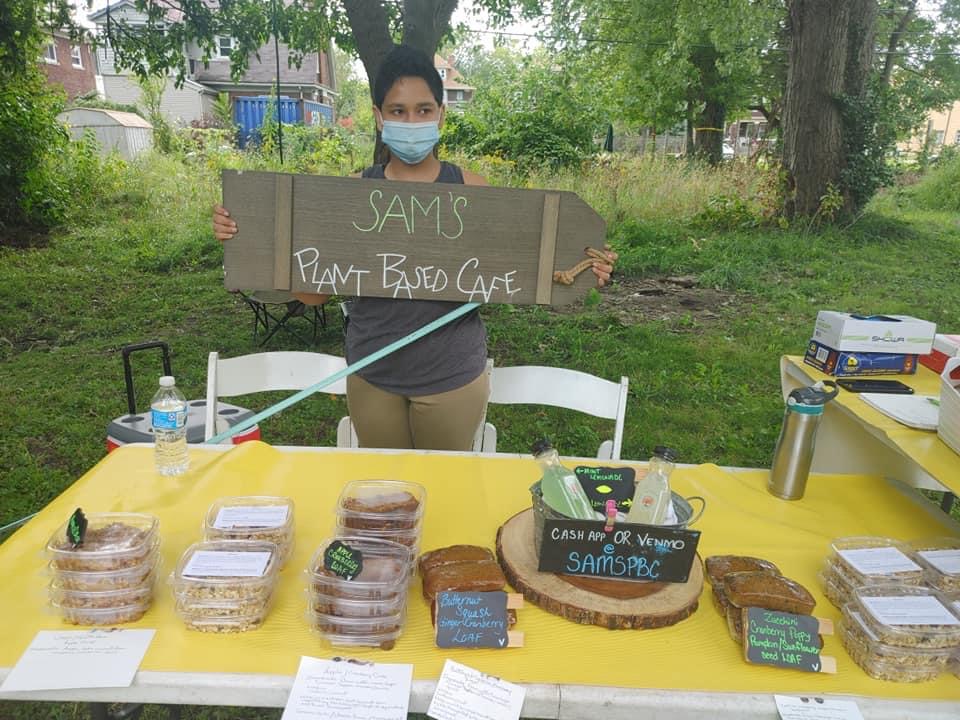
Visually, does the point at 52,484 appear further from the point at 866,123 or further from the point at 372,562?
the point at 866,123

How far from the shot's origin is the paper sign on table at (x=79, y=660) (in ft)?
3.61

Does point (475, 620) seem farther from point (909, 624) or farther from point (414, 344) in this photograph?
point (414, 344)

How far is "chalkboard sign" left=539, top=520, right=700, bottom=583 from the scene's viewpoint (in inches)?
51.1

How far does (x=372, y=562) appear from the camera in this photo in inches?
50.1

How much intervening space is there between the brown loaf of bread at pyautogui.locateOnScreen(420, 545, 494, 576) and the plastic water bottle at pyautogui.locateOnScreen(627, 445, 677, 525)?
333 mm

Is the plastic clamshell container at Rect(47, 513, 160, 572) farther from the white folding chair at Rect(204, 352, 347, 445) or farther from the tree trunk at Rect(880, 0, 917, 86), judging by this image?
the tree trunk at Rect(880, 0, 917, 86)

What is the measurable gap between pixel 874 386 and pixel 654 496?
1449mm

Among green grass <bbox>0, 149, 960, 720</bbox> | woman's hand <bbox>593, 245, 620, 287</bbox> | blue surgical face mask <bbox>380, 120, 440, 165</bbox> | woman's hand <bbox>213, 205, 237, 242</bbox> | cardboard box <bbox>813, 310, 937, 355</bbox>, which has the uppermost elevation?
blue surgical face mask <bbox>380, 120, 440, 165</bbox>

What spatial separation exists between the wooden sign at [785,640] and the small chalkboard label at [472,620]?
0.47m

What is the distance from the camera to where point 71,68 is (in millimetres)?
21641

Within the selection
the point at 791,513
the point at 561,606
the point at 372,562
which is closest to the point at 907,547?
the point at 791,513

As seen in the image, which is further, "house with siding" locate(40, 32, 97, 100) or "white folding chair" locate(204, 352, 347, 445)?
"house with siding" locate(40, 32, 97, 100)

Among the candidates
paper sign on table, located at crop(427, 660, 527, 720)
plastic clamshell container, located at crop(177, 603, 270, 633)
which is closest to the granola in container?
plastic clamshell container, located at crop(177, 603, 270, 633)

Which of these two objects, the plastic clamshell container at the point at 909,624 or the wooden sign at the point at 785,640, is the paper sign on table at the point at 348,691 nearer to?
the wooden sign at the point at 785,640
